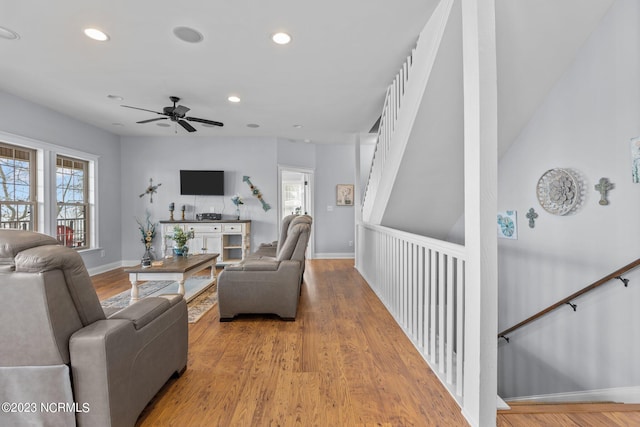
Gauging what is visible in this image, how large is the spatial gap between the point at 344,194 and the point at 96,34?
195 inches

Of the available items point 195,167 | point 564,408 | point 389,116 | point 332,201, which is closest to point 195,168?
point 195,167

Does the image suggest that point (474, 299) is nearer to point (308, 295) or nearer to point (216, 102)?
point (308, 295)

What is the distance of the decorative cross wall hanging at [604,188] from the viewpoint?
7.23ft

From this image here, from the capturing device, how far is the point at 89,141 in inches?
202

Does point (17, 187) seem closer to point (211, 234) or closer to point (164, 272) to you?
point (211, 234)

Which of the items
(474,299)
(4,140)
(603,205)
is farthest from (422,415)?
(4,140)

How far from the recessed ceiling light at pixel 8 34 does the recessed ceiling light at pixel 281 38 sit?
7.39 ft

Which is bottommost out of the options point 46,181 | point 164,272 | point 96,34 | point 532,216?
point 164,272

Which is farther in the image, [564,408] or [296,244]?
[296,244]

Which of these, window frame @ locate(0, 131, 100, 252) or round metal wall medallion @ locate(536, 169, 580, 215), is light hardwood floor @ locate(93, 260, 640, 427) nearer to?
round metal wall medallion @ locate(536, 169, 580, 215)

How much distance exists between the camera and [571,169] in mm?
2498

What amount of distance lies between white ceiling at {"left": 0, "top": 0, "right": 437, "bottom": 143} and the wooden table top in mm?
2172

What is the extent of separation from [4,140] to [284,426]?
5.01m

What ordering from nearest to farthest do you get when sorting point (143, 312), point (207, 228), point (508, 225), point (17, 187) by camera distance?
point (143, 312), point (508, 225), point (17, 187), point (207, 228)
